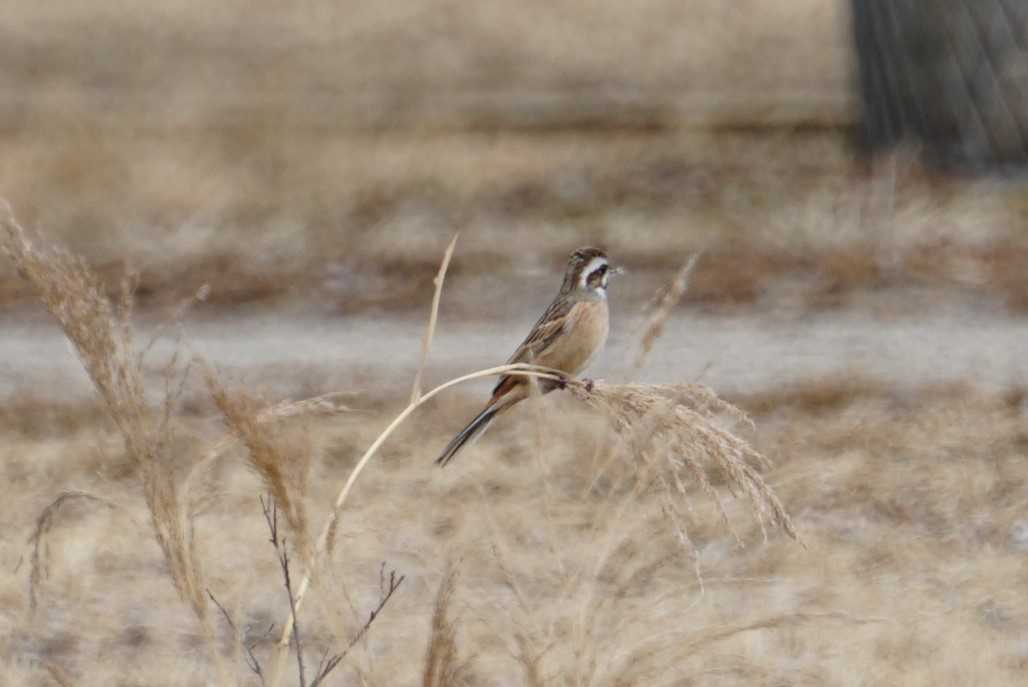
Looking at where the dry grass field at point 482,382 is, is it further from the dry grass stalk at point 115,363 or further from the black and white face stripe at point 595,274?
the black and white face stripe at point 595,274

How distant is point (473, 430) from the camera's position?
5.20 meters

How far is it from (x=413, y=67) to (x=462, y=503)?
14.2m

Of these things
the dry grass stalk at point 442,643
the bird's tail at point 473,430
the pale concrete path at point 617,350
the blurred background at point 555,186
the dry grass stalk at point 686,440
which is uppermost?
the dry grass stalk at point 686,440

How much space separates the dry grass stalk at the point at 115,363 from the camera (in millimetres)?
3443

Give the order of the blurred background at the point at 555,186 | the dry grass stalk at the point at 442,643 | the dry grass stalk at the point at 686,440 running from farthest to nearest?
the blurred background at the point at 555,186, the dry grass stalk at the point at 442,643, the dry grass stalk at the point at 686,440

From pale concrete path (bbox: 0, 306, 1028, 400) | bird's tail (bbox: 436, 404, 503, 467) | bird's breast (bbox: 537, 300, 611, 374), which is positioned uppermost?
bird's tail (bbox: 436, 404, 503, 467)

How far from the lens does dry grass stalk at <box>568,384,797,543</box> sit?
3.53m

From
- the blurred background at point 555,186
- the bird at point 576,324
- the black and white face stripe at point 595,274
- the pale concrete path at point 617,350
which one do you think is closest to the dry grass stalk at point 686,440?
the bird at point 576,324

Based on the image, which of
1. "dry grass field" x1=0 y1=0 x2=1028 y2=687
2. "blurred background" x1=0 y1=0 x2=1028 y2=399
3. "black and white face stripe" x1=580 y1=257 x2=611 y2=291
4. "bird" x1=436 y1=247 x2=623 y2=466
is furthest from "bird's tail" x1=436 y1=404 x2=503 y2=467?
"blurred background" x1=0 y1=0 x2=1028 y2=399

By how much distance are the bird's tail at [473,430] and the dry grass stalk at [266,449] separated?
94 cm

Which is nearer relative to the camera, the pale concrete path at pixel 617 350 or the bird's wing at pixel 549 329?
the bird's wing at pixel 549 329

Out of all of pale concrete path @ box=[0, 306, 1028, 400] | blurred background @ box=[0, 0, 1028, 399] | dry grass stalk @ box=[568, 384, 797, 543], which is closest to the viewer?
dry grass stalk @ box=[568, 384, 797, 543]

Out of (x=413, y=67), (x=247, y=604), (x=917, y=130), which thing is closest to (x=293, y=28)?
(x=413, y=67)

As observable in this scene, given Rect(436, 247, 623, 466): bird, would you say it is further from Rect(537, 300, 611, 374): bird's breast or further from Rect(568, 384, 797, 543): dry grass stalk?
Rect(568, 384, 797, 543): dry grass stalk
